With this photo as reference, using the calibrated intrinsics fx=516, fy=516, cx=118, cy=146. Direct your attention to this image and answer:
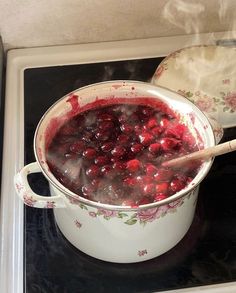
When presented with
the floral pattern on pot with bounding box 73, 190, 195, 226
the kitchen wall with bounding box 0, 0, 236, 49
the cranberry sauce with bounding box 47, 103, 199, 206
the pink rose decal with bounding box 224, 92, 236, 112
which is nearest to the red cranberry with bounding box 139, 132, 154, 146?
the cranberry sauce with bounding box 47, 103, 199, 206

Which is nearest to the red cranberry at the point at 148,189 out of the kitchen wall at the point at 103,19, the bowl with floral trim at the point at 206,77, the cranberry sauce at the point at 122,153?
the cranberry sauce at the point at 122,153

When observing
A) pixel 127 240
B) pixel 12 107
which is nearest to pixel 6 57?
pixel 12 107

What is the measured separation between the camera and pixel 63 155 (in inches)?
24.0

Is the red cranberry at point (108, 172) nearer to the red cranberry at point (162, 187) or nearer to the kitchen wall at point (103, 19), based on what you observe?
the red cranberry at point (162, 187)

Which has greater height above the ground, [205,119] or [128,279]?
[205,119]

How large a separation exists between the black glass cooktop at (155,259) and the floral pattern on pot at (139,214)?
89 mm

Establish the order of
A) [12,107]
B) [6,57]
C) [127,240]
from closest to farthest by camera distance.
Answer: [127,240], [12,107], [6,57]

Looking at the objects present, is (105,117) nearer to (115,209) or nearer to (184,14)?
(115,209)

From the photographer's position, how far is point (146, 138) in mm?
626

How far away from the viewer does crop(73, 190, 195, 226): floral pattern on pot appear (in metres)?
0.53

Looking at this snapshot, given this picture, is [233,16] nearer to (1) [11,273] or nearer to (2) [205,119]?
(2) [205,119]

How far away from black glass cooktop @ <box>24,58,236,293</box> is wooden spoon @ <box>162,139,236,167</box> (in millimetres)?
108

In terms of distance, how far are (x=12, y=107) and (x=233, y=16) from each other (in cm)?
42

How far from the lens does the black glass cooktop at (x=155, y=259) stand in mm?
589
